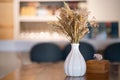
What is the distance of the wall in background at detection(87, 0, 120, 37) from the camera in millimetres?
4250

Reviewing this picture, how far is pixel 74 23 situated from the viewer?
6.86 feet

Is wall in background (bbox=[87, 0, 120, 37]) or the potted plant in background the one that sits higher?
wall in background (bbox=[87, 0, 120, 37])

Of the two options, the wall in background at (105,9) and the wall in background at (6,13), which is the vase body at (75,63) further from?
the wall in background at (6,13)

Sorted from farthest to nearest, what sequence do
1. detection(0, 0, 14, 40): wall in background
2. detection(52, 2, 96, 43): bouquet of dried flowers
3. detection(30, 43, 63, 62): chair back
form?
1. detection(0, 0, 14, 40): wall in background
2. detection(30, 43, 63, 62): chair back
3. detection(52, 2, 96, 43): bouquet of dried flowers

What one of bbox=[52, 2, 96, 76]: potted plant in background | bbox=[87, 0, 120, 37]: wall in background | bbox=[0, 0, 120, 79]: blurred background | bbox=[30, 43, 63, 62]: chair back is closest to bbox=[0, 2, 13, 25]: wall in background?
bbox=[0, 0, 120, 79]: blurred background

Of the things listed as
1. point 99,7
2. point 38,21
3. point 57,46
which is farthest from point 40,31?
point 99,7

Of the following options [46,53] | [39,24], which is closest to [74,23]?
[46,53]

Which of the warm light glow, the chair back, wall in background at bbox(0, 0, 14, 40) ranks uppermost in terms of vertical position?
wall in background at bbox(0, 0, 14, 40)

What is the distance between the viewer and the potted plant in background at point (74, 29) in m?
2.09

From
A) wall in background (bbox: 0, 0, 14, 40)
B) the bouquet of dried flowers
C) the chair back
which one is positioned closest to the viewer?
the bouquet of dried flowers

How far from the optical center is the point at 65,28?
6.95ft

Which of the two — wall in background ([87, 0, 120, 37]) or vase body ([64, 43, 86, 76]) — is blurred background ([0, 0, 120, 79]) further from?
vase body ([64, 43, 86, 76])

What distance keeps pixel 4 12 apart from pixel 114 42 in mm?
1685

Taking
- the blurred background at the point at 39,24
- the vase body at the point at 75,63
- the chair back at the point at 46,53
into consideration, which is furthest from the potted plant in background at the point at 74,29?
the blurred background at the point at 39,24
